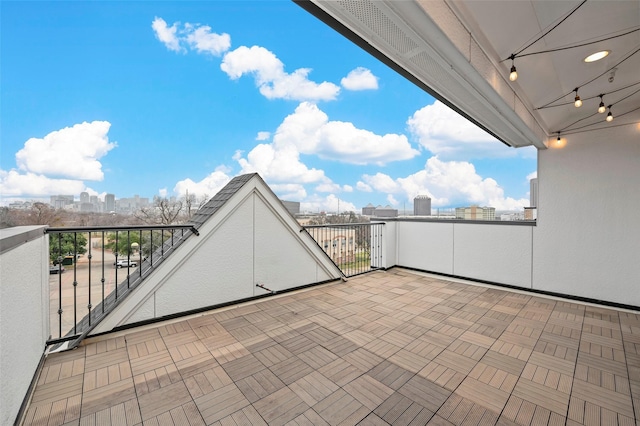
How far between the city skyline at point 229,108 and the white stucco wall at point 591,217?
4086 millimetres

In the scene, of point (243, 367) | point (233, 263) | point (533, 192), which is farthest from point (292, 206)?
point (533, 192)

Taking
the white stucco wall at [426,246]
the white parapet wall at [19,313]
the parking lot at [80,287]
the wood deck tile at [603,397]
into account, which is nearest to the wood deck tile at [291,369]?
the white parapet wall at [19,313]

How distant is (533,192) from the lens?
450 centimetres

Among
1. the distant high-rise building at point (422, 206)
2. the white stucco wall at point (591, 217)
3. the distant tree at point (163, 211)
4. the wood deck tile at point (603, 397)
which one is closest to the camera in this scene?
the wood deck tile at point (603, 397)

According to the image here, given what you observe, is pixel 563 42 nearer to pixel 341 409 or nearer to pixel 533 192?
pixel 533 192

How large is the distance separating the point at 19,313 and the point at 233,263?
6.41ft

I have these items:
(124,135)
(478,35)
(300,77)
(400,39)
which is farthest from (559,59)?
(124,135)

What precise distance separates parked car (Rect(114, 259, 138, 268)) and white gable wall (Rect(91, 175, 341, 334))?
1.22 feet

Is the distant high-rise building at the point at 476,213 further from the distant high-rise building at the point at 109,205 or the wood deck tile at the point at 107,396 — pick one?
the distant high-rise building at the point at 109,205

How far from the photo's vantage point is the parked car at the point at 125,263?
2.90m

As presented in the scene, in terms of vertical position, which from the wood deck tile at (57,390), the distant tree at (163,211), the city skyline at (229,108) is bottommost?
the wood deck tile at (57,390)

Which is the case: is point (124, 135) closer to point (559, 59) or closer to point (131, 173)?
point (131, 173)

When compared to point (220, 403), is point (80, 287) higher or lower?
higher

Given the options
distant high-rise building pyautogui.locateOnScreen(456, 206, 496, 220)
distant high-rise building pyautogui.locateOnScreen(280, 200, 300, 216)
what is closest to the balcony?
distant high-rise building pyautogui.locateOnScreen(280, 200, 300, 216)
